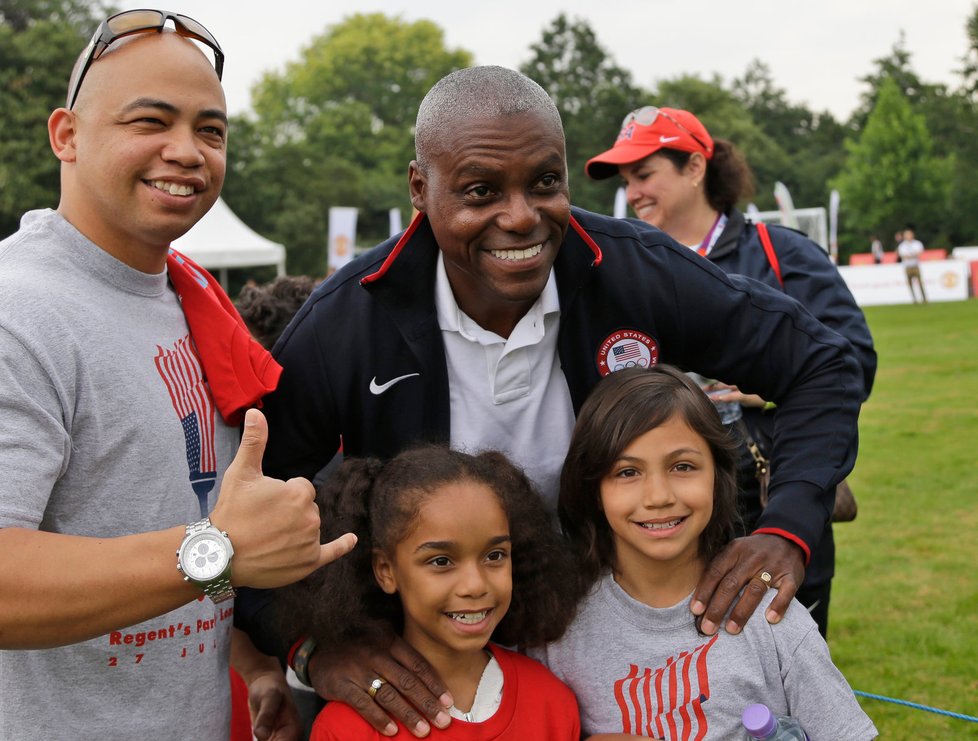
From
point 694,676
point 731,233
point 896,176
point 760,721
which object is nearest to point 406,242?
point 694,676

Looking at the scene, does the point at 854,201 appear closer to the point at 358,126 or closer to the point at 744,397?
the point at 358,126

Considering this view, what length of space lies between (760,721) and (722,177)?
121 inches

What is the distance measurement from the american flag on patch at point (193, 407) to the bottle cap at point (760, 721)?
140 centimetres

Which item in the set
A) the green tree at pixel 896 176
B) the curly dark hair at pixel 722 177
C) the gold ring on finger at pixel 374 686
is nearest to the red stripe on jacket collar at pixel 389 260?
the gold ring on finger at pixel 374 686

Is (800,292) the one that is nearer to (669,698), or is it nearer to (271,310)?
(669,698)

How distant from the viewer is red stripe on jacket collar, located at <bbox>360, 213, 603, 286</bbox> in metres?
2.79

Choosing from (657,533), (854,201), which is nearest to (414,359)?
(657,533)

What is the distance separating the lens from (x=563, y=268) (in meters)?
2.87

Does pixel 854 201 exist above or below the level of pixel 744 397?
above

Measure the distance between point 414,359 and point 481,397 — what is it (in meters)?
0.23

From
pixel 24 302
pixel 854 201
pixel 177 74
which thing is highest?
pixel 854 201

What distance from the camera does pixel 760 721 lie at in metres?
2.38

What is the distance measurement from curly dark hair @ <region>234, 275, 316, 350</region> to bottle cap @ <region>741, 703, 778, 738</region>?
257 cm

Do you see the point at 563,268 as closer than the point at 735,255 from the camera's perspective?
Yes
